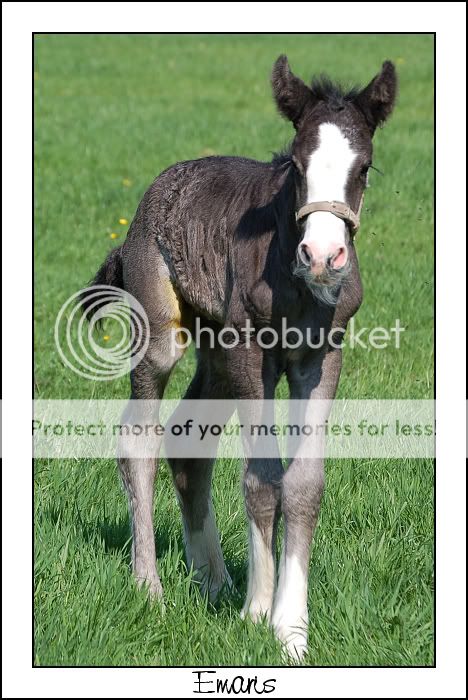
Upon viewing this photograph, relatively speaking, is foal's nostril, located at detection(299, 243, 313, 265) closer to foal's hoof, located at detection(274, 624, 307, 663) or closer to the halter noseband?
the halter noseband

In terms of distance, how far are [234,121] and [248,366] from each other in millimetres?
11288

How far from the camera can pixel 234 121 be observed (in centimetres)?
Answer: 1510

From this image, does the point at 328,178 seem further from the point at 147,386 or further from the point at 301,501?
the point at 147,386

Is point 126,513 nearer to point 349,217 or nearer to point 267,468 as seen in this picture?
point 267,468

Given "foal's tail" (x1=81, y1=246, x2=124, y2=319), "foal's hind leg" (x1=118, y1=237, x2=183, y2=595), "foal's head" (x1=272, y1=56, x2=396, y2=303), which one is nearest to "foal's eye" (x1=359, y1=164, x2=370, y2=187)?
"foal's head" (x1=272, y1=56, x2=396, y2=303)

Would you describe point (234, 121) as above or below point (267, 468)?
above

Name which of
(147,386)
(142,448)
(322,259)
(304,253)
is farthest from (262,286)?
(142,448)

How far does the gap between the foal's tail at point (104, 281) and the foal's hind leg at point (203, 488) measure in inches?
26.3

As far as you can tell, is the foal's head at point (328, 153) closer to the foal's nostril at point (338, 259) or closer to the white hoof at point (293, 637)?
the foal's nostril at point (338, 259)

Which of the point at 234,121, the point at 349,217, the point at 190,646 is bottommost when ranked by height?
the point at 190,646

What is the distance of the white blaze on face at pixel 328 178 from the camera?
3.60 meters

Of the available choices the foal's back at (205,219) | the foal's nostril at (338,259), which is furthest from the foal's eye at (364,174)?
the foal's back at (205,219)

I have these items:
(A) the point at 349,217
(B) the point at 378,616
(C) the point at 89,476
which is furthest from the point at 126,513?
(A) the point at 349,217

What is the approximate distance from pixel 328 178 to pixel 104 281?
214 cm
